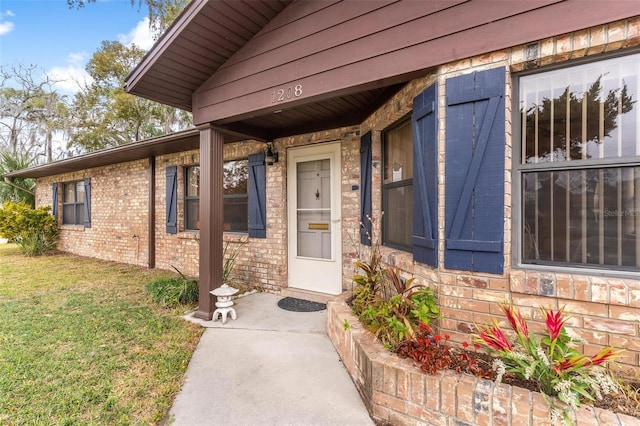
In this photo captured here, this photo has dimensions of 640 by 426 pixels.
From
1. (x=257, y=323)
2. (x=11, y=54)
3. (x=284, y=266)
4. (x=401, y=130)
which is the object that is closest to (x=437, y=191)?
(x=401, y=130)

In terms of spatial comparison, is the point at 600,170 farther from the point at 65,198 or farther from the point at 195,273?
the point at 65,198

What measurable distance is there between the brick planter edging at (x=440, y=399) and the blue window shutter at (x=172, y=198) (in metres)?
5.35

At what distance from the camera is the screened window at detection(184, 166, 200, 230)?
6.21 meters

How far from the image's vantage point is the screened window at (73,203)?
902 centimetres

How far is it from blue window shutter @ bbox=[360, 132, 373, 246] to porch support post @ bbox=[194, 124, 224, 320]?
1808 millimetres

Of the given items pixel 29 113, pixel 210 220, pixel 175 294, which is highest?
pixel 29 113

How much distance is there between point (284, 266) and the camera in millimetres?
4645

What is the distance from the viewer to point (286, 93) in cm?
301

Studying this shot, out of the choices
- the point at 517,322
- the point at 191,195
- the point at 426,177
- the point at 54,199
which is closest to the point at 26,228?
the point at 54,199

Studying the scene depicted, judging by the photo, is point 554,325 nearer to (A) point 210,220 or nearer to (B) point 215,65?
(A) point 210,220

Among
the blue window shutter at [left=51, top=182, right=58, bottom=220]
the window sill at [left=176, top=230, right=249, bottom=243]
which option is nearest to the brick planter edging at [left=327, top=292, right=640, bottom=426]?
the window sill at [left=176, top=230, right=249, bottom=243]

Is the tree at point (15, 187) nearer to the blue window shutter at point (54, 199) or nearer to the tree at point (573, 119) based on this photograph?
the blue window shutter at point (54, 199)

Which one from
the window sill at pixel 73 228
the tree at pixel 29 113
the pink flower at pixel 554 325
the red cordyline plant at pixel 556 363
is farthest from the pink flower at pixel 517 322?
the tree at pixel 29 113

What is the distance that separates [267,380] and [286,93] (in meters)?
2.63
